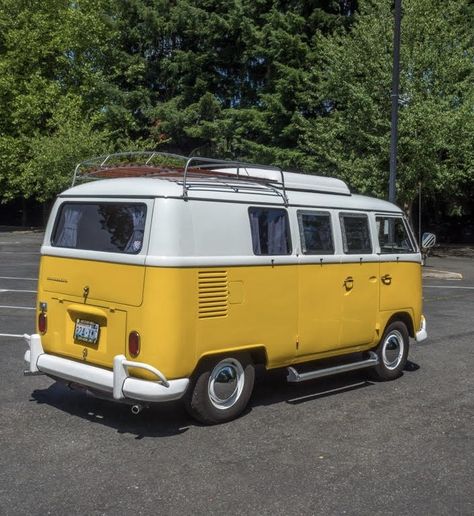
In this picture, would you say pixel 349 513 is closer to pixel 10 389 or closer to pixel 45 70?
pixel 10 389

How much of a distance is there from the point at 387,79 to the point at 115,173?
58.0 ft

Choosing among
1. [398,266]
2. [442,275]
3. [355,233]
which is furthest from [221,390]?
[442,275]

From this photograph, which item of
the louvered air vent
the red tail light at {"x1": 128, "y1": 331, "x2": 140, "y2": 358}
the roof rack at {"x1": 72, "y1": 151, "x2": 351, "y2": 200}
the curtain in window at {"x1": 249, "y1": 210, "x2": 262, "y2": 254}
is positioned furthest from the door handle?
the red tail light at {"x1": 128, "y1": 331, "x2": 140, "y2": 358}

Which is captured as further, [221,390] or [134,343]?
[221,390]

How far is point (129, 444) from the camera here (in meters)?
Result: 5.47

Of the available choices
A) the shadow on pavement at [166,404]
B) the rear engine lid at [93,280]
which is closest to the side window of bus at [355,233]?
the shadow on pavement at [166,404]

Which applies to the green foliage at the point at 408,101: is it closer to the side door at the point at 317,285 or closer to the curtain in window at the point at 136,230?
the side door at the point at 317,285

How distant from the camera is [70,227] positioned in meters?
6.46

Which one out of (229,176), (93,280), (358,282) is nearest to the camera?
(93,280)

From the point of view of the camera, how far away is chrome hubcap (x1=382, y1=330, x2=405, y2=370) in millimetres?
7844

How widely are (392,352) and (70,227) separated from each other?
155 inches

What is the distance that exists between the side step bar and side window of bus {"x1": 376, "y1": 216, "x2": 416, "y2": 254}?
1221 millimetres

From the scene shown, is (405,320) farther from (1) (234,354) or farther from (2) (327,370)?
(1) (234,354)

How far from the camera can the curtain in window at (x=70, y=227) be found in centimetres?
639
